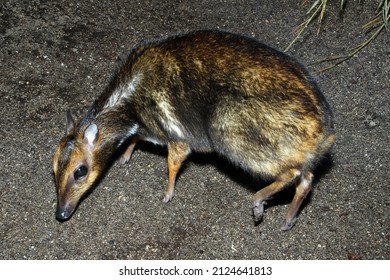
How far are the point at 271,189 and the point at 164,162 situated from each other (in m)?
1.27

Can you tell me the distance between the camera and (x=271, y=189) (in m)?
5.42

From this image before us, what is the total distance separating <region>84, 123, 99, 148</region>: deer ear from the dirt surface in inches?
24.0

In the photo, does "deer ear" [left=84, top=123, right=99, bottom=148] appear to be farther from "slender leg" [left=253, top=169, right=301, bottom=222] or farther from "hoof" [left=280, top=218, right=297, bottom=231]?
"hoof" [left=280, top=218, right=297, bottom=231]

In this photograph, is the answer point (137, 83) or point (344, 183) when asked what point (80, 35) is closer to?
point (137, 83)

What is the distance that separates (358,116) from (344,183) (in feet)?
2.63

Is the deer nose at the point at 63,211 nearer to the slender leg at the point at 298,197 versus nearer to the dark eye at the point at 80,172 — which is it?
the dark eye at the point at 80,172

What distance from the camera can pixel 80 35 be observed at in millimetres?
7258

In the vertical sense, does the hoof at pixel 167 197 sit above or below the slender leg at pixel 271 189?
below

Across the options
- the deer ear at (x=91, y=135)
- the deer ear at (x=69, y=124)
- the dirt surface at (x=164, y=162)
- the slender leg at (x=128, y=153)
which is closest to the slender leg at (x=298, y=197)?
the dirt surface at (x=164, y=162)

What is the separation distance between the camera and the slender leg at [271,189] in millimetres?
5281

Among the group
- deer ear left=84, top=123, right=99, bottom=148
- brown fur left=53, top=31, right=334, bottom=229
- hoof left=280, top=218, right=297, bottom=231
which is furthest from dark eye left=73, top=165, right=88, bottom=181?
hoof left=280, top=218, right=297, bottom=231

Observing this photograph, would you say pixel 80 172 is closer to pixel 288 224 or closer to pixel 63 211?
pixel 63 211

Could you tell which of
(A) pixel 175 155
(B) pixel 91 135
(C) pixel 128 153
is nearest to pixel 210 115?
(A) pixel 175 155
